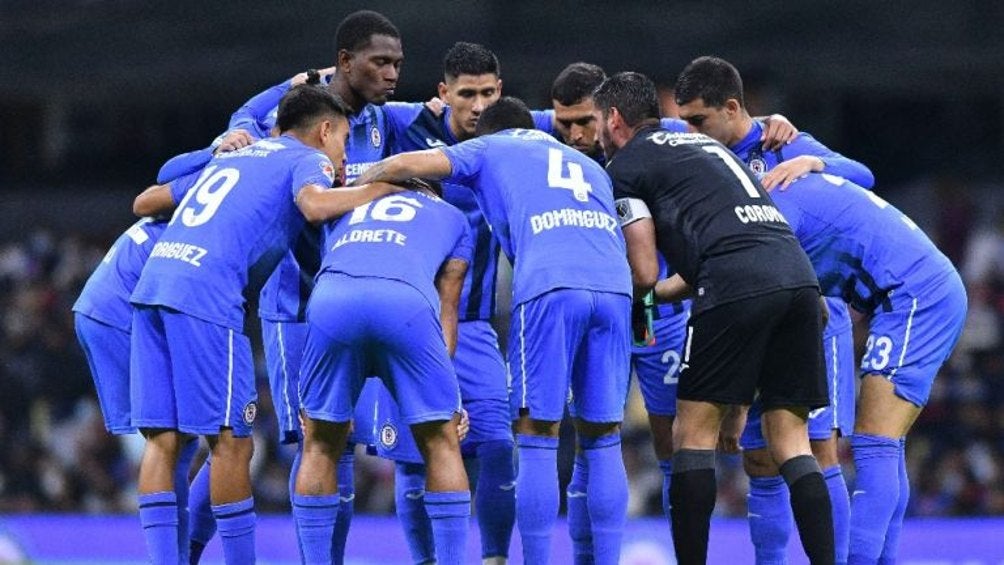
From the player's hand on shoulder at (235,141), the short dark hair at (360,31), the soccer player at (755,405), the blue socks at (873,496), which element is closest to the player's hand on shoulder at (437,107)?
the short dark hair at (360,31)

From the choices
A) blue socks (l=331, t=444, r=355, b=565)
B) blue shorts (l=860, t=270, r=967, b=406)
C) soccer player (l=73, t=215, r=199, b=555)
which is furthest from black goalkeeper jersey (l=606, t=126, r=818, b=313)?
soccer player (l=73, t=215, r=199, b=555)

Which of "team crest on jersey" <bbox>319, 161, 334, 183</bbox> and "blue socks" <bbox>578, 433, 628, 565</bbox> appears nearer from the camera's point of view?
"blue socks" <bbox>578, 433, 628, 565</bbox>

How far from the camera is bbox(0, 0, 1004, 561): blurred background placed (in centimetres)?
1366

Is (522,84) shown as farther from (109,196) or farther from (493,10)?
(109,196)

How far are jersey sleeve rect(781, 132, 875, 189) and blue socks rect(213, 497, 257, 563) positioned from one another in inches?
125

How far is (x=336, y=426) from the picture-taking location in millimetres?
6824

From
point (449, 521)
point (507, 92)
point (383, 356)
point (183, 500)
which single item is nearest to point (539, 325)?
point (383, 356)

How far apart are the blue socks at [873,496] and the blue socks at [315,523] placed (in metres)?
2.39

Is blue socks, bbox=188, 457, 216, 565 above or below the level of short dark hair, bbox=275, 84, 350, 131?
below

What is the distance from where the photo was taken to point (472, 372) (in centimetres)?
809

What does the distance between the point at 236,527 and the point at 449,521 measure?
→ 106 cm

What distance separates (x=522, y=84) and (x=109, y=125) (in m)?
5.00

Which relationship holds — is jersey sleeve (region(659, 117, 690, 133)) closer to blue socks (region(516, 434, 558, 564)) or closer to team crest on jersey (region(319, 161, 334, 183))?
team crest on jersey (region(319, 161, 334, 183))

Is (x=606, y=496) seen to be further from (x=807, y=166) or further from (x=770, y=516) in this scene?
(x=807, y=166)
